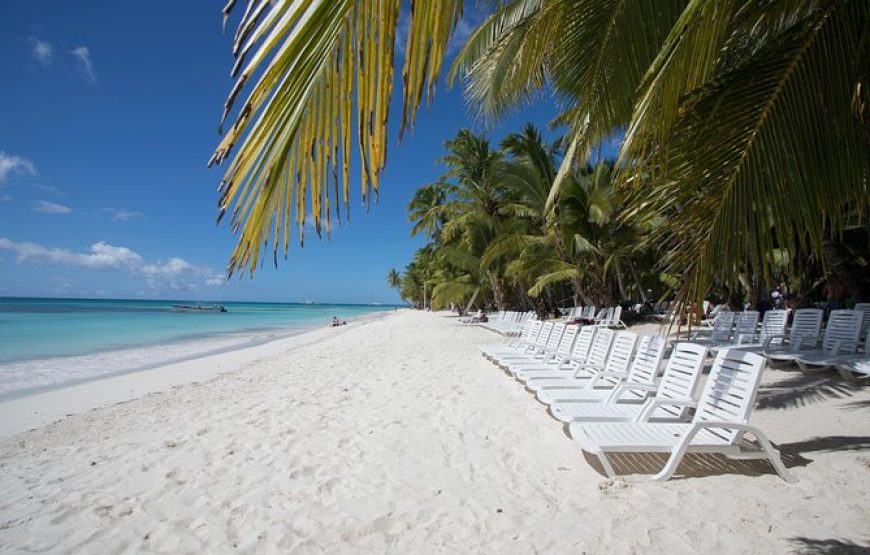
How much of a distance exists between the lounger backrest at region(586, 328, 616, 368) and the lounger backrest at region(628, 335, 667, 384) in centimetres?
98

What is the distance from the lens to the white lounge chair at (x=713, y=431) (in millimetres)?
3068

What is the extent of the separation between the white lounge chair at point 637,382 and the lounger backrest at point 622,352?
284mm

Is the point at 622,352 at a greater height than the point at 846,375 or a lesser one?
greater

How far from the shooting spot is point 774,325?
26.9ft

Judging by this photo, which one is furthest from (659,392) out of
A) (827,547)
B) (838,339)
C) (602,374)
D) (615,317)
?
(615,317)

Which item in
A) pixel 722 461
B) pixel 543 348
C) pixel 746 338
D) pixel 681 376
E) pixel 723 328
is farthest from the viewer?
pixel 723 328

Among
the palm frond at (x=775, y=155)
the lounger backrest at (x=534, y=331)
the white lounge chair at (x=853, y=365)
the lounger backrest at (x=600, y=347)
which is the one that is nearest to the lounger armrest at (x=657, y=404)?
the palm frond at (x=775, y=155)

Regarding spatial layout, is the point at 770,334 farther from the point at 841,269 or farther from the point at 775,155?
the point at 775,155

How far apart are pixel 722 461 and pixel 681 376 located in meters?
0.73

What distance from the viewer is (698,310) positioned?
6.70 ft

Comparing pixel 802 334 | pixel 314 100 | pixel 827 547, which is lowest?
pixel 827 547

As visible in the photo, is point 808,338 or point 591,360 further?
point 808,338

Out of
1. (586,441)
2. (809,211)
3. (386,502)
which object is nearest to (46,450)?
(386,502)

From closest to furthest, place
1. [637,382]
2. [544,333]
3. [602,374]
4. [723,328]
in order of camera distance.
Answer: [637,382] < [602,374] < [544,333] < [723,328]
